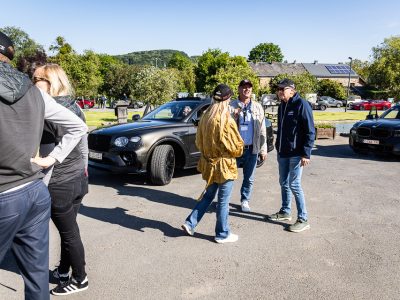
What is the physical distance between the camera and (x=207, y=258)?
12.0 ft

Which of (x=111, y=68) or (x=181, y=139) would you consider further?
(x=111, y=68)

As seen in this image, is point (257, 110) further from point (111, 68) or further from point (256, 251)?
point (111, 68)

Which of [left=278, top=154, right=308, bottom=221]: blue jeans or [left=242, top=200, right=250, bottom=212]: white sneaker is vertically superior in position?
[left=278, top=154, right=308, bottom=221]: blue jeans

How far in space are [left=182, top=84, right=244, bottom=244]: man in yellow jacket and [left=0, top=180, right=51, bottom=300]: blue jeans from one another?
204 cm

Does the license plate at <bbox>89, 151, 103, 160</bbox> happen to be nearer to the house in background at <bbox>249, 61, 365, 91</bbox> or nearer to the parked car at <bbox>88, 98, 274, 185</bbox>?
the parked car at <bbox>88, 98, 274, 185</bbox>

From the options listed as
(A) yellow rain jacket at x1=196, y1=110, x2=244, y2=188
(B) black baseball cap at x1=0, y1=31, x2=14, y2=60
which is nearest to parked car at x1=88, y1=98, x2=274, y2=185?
(A) yellow rain jacket at x1=196, y1=110, x2=244, y2=188

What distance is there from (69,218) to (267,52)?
10005 centimetres

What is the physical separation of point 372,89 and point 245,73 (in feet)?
165

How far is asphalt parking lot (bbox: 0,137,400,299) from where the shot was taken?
311cm

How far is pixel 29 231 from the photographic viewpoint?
200 centimetres

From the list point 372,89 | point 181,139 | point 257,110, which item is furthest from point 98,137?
point 372,89

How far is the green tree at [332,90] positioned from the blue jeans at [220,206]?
52570mm

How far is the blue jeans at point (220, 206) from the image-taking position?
392cm

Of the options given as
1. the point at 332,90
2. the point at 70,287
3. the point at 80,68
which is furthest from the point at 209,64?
the point at 70,287
